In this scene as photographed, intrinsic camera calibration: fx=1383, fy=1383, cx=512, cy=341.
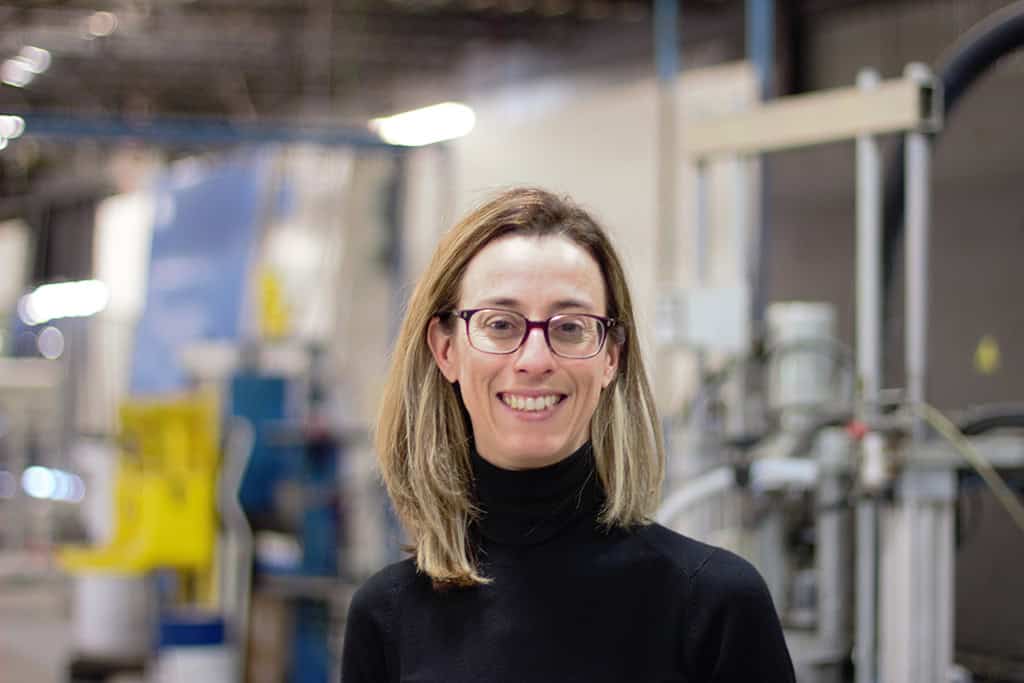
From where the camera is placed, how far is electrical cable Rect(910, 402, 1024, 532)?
344 centimetres

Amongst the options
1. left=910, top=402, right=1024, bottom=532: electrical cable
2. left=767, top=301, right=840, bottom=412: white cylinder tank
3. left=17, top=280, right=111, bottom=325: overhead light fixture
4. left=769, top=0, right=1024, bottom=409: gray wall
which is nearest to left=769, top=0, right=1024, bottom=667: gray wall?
left=769, top=0, right=1024, bottom=409: gray wall

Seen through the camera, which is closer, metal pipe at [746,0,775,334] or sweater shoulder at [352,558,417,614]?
sweater shoulder at [352,558,417,614]

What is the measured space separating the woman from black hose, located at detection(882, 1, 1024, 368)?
9.17ft

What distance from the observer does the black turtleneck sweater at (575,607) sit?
133cm

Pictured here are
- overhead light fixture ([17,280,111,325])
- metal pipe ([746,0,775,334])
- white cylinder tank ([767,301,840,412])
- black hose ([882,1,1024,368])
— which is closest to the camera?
black hose ([882,1,1024,368])

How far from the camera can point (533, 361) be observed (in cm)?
135

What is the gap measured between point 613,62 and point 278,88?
13.4 ft

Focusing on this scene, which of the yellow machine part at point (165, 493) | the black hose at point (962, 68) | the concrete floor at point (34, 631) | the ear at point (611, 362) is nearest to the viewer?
the ear at point (611, 362)

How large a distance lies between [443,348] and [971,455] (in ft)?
7.78

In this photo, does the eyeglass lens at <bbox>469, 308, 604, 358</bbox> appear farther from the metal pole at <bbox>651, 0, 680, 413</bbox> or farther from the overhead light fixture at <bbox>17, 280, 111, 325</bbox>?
the overhead light fixture at <bbox>17, 280, 111, 325</bbox>

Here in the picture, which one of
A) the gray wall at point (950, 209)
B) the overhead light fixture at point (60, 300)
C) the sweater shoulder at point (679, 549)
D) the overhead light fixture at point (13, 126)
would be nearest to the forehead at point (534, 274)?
the sweater shoulder at point (679, 549)

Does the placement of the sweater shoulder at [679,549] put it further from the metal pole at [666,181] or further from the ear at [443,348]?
the metal pole at [666,181]

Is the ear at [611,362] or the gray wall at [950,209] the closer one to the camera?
the ear at [611,362]

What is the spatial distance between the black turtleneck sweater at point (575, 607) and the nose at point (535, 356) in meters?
0.11
